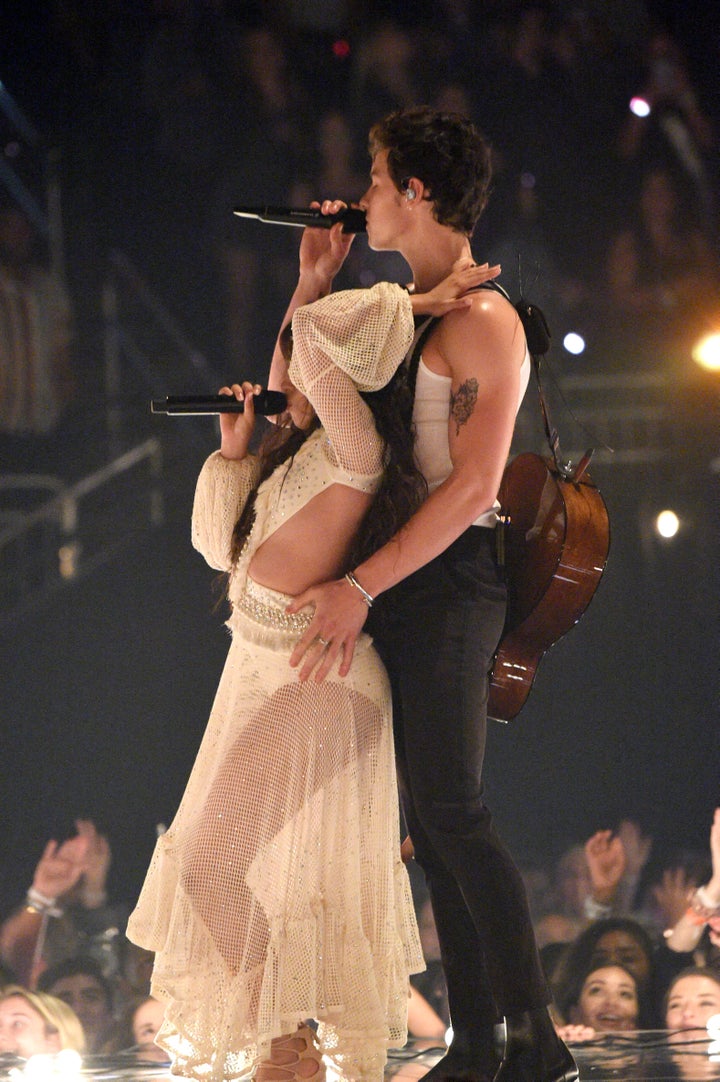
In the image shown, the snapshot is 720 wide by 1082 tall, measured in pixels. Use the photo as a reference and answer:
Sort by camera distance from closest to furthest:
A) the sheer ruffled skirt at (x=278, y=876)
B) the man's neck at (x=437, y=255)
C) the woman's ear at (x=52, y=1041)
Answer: the sheer ruffled skirt at (x=278, y=876)
the man's neck at (x=437, y=255)
the woman's ear at (x=52, y=1041)

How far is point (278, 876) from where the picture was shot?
5.66 feet

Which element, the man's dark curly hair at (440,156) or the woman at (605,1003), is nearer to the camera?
the man's dark curly hair at (440,156)

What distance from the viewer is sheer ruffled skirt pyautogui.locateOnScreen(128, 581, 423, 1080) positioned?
1.69 metres

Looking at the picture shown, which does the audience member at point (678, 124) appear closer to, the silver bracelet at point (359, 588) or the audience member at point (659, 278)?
the audience member at point (659, 278)

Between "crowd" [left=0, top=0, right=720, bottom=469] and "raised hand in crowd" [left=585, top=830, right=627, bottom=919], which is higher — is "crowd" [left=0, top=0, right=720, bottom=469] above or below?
above

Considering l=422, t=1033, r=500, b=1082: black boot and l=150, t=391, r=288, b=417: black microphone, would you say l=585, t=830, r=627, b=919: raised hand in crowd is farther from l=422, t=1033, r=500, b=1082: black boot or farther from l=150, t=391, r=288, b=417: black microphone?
l=150, t=391, r=288, b=417: black microphone

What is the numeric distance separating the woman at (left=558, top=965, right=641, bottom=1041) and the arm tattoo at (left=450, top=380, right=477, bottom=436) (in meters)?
1.76

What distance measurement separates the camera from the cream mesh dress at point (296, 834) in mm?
1689

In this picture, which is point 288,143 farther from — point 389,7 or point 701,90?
point 701,90

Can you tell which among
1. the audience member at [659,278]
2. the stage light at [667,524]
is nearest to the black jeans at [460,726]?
the stage light at [667,524]

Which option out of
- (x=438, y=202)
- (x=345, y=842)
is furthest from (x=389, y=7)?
(x=345, y=842)

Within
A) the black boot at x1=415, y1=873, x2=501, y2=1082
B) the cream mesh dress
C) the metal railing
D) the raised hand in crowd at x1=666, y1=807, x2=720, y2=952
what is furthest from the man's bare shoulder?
the raised hand in crowd at x1=666, y1=807, x2=720, y2=952

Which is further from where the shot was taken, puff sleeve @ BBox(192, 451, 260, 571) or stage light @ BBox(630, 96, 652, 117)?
stage light @ BBox(630, 96, 652, 117)

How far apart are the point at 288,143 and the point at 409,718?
75.6 inches
